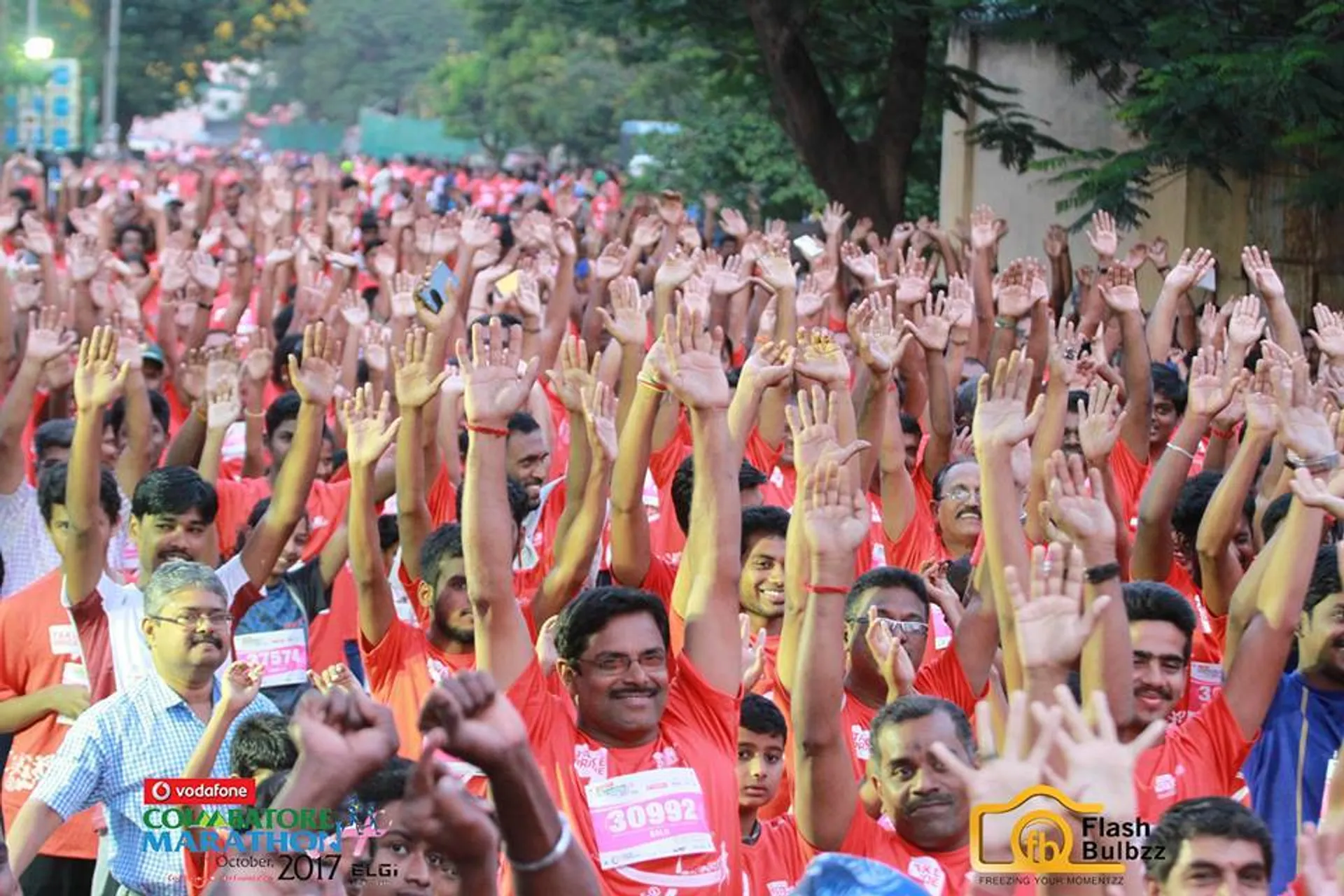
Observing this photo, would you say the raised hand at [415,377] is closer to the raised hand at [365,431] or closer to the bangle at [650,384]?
the raised hand at [365,431]

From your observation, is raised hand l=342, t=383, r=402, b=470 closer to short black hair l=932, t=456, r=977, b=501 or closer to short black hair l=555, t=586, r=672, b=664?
short black hair l=555, t=586, r=672, b=664

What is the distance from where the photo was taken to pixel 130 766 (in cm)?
560

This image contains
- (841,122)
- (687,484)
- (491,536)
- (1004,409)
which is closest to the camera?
(491,536)

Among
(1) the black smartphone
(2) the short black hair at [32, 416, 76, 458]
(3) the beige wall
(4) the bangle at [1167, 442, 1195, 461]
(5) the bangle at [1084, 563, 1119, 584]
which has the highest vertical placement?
(3) the beige wall

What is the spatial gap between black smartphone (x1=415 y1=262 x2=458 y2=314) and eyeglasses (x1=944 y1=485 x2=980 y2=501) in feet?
6.08

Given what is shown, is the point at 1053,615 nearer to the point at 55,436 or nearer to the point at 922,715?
the point at 922,715

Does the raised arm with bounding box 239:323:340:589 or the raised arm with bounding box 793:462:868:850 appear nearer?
the raised arm with bounding box 793:462:868:850

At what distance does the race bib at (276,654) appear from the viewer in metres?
7.00

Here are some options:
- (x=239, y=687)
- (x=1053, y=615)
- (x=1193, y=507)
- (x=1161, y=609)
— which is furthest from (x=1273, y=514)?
(x=239, y=687)

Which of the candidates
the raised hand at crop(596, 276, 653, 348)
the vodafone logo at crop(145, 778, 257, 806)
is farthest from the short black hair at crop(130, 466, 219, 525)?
the raised hand at crop(596, 276, 653, 348)

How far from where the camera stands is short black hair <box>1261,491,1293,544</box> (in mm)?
6720

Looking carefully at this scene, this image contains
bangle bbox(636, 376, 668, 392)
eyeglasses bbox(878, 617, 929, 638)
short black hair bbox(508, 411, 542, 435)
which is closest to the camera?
eyeglasses bbox(878, 617, 929, 638)

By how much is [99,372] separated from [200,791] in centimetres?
217

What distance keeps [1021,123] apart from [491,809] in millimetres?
12495
